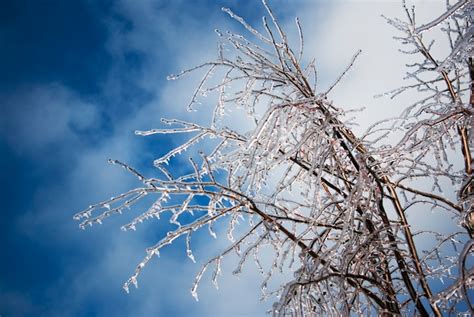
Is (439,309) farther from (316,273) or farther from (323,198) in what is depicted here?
(323,198)

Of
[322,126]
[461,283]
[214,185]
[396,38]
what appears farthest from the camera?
[396,38]

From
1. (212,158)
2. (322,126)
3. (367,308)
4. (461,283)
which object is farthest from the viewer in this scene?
(212,158)

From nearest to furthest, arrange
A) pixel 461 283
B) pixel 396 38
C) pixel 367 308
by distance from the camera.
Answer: pixel 461 283 → pixel 367 308 → pixel 396 38

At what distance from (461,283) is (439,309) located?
828mm

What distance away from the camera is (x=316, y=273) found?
7.55 feet

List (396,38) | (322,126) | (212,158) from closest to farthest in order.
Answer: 1. (322,126)
2. (212,158)
3. (396,38)

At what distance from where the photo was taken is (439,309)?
96.4 inches

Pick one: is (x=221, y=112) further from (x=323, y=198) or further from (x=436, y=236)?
(x=436, y=236)

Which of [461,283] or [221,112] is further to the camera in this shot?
Result: [221,112]

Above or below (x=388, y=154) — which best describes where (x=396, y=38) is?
above

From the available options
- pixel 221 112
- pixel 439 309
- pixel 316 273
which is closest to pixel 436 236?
pixel 439 309

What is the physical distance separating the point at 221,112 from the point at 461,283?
1.84 metres

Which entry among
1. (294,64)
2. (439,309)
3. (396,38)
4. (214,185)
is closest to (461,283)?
(439,309)

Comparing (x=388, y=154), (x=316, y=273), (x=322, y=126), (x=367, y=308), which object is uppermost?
(x=322, y=126)
